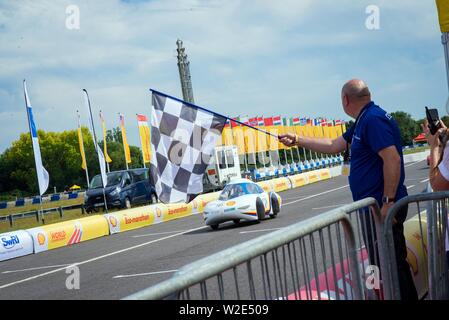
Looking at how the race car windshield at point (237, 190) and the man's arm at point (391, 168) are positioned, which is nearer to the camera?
the man's arm at point (391, 168)

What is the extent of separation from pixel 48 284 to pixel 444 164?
7517 millimetres

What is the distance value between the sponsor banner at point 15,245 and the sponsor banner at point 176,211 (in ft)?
21.8

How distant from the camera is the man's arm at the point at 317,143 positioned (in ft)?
17.6

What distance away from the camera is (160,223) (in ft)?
72.7

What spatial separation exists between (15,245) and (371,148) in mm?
14258

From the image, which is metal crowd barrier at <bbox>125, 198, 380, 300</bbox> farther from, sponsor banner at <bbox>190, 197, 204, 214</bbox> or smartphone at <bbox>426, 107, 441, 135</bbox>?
sponsor banner at <bbox>190, 197, 204, 214</bbox>

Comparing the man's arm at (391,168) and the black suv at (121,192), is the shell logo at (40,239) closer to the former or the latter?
the black suv at (121,192)

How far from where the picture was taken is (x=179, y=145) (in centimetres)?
643

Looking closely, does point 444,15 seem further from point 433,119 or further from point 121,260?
point 121,260
